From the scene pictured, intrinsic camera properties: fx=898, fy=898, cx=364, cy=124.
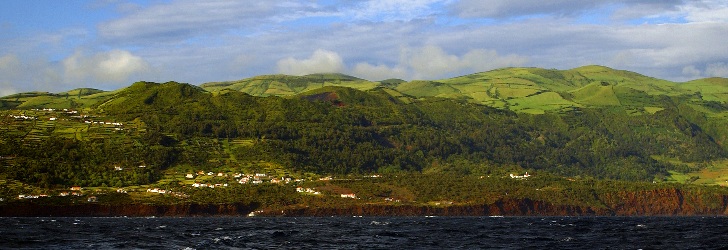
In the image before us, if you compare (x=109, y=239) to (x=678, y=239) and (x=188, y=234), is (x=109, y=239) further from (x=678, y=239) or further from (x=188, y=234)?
(x=678, y=239)

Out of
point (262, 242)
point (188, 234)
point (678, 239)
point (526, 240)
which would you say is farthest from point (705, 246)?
point (188, 234)

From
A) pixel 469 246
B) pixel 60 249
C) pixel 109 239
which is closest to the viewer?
pixel 60 249

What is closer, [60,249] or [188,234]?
[60,249]

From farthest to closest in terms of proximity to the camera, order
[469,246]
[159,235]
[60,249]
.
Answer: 1. [159,235]
2. [469,246]
3. [60,249]

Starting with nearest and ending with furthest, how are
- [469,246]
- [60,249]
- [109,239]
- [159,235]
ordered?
[60,249], [469,246], [109,239], [159,235]

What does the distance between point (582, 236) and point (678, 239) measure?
534 inches

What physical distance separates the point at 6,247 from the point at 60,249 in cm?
569

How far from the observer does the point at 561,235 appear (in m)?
125

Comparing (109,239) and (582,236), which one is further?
(582,236)

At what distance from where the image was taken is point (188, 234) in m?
127

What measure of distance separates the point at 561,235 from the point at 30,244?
6954 cm

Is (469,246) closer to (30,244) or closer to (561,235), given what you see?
(561,235)

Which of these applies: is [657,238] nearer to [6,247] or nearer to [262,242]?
[262,242]

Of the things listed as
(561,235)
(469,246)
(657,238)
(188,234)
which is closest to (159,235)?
(188,234)
